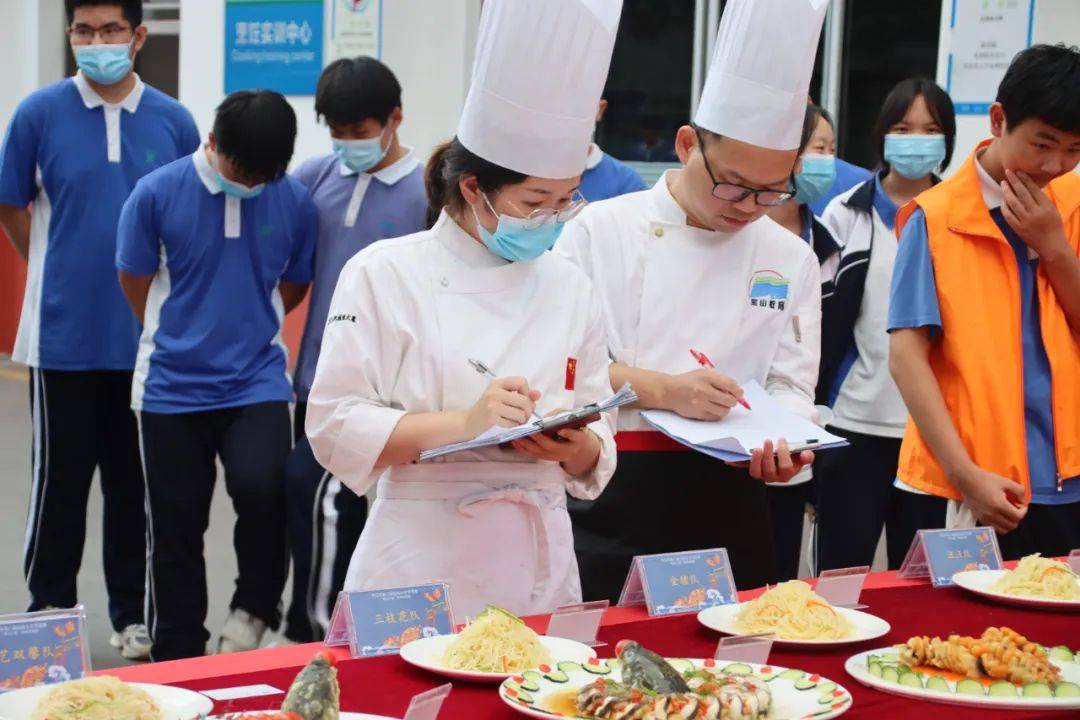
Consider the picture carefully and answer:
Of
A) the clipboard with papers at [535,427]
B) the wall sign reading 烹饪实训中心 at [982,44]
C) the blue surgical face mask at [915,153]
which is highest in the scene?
the wall sign reading 烹饪实训中心 at [982,44]

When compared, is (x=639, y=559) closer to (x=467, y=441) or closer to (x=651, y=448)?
(x=467, y=441)

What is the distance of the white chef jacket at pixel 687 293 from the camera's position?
2.45 metres

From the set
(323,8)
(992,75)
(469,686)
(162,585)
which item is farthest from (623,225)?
(323,8)

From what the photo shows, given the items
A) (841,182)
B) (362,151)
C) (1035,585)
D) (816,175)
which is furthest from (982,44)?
(1035,585)

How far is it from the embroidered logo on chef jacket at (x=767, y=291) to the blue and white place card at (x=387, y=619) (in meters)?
0.90

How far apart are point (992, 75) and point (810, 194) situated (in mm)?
2353

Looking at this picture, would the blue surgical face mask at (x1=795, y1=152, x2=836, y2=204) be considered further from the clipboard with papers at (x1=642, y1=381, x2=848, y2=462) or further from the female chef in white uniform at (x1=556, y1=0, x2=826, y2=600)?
the clipboard with papers at (x1=642, y1=381, x2=848, y2=462)

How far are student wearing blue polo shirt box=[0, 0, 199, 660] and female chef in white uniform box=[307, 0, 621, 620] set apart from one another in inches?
72.0

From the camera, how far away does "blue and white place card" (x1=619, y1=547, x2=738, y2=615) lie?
196 centimetres

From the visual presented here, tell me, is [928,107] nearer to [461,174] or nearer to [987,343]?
[987,343]

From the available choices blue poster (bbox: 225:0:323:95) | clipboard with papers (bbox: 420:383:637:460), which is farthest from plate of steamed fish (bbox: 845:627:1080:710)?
Result: blue poster (bbox: 225:0:323:95)

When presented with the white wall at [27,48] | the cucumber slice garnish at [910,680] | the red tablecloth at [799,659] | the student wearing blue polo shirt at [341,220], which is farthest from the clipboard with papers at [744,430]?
the white wall at [27,48]

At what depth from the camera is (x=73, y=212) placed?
3.72 metres

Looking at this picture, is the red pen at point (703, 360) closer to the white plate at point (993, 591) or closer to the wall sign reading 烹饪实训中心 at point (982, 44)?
the white plate at point (993, 591)
